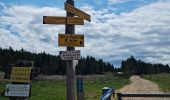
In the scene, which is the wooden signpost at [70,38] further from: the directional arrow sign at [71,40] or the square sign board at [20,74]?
the square sign board at [20,74]

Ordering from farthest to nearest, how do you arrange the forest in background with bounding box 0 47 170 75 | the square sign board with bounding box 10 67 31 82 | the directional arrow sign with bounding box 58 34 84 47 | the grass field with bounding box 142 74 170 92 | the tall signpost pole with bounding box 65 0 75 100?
1. the forest in background with bounding box 0 47 170 75
2. the grass field with bounding box 142 74 170 92
3. the tall signpost pole with bounding box 65 0 75 100
4. the directional arrow sign with bounding box 58 34 84 47
5. the square sign board with bounding box 10 67 31 82

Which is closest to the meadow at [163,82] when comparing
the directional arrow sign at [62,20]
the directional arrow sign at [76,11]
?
the directional arrow sign at [76,11]

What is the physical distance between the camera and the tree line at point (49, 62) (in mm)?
130550

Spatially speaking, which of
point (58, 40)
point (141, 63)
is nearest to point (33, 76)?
point (58, 40)

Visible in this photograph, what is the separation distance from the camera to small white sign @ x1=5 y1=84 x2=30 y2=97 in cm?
991

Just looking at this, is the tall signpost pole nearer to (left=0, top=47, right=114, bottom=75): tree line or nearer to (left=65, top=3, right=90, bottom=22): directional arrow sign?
(left=65, top=3, right=90, bottom=22): directional arrow sign

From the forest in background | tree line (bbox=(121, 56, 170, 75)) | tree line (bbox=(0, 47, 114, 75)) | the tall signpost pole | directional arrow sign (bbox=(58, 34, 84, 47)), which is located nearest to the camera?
directional arrow sign (bbox=(58, 34, 84, 47))

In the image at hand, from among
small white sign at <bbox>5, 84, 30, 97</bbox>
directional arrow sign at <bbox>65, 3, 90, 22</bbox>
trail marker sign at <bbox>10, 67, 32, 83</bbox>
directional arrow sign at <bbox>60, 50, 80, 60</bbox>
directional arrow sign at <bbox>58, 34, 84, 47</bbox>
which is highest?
directional arrow sign at <bbox>65, 3, 90, 22</bbox>

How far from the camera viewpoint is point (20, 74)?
9.95 metres

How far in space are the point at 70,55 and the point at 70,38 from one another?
448 mm

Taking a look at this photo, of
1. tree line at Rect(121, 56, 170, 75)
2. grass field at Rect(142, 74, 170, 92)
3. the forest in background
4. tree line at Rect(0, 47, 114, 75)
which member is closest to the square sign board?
grass field at Rect(142, 74, 170, 92)

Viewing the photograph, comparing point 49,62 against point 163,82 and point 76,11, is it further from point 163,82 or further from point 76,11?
point 76,11

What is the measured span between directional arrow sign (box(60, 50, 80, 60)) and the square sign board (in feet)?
5.28

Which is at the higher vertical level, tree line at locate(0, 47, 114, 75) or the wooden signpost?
tree line at locate(0, 47, 114, 75)
